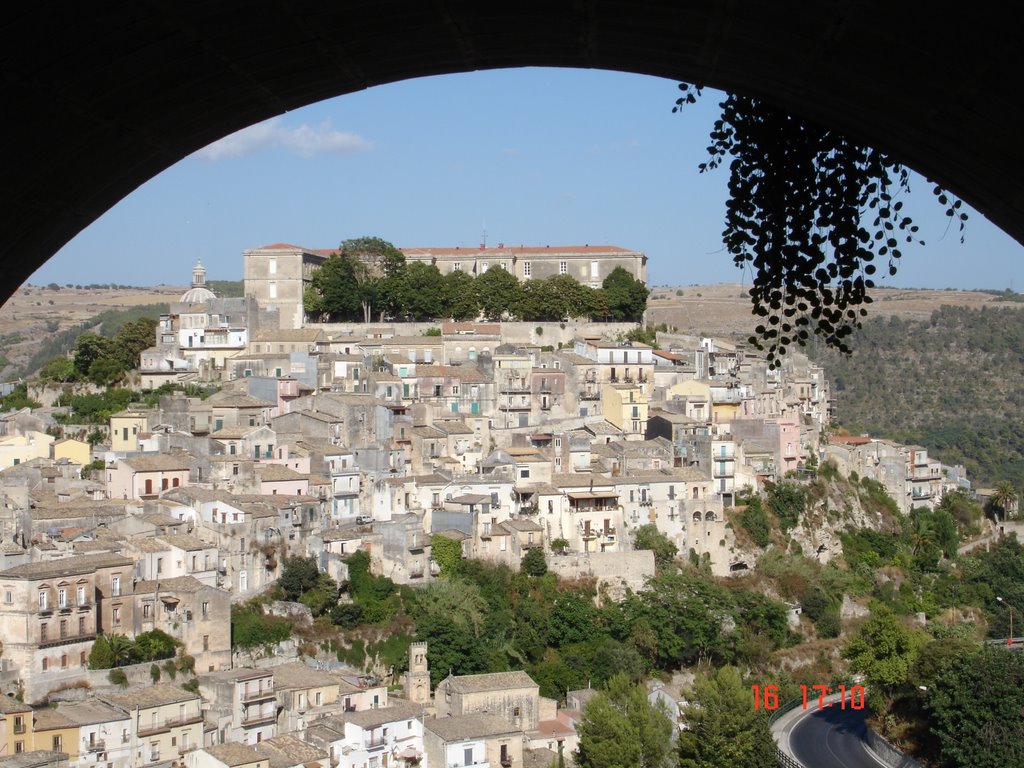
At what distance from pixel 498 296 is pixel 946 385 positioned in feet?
159

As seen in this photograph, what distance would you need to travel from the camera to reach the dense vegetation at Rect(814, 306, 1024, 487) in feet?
253

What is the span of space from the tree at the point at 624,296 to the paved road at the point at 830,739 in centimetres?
2005

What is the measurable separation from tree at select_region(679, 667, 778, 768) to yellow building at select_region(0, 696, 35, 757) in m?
11.8

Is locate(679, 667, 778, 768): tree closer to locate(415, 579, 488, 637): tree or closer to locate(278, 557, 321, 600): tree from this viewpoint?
locate(415, 579, 488, 637): tree

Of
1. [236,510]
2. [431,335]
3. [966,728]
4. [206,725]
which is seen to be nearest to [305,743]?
[206,725]

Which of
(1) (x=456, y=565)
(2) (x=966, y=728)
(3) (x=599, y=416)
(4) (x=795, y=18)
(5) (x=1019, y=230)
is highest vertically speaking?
(4) (x=795, y=18)

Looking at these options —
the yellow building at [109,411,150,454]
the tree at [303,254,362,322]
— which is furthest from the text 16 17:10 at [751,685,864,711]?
the tree at [303,254,362,322]

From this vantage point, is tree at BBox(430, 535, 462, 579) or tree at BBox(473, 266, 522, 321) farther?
tree at BBox(473, 266, 522, 321)

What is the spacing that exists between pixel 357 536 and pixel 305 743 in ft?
25.6

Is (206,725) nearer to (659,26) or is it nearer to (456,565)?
(456,565)

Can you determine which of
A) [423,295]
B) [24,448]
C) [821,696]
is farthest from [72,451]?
[821,696]

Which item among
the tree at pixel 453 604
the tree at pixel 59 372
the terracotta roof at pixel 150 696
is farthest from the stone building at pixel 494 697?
the tree at pixel 59 372

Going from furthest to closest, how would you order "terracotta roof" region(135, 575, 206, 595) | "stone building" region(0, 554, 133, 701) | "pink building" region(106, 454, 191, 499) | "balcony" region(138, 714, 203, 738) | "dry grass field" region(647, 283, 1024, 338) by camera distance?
"dry grass field" region(647, 283, 1024, 338) < "pink building" region(106, 454, 191, 499) < "terracotta roof" region(135, 575, 206, 595) < "stone building" region(0, 554, 133, 701) < "balcony" region(138, 714, 203, 738)

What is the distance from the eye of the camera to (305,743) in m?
28.2
